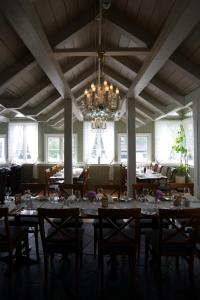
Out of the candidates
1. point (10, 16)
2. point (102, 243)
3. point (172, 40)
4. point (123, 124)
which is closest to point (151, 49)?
point (172, 40)

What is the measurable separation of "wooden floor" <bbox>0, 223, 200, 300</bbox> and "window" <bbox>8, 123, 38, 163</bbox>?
6.87 m

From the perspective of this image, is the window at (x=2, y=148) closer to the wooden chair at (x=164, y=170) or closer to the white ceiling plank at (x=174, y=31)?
the wooden chair at (x=164, y=170)

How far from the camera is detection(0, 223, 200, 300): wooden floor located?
8.30 ft

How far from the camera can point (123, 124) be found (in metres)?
9.98

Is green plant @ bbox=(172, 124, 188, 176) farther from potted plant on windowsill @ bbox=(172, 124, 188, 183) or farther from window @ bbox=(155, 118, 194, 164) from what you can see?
window @ bbox=(155, 118, 194, 164)

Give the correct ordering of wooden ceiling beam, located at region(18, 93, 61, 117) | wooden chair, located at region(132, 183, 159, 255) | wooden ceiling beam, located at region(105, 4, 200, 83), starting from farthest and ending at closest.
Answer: wooden ceiling beam, located at region(18, 93, 61, 117)
wooden ceiling beam, located at region(105, 4, 200, 83)
wooden chair, located at region(132, 183, 159, 255)

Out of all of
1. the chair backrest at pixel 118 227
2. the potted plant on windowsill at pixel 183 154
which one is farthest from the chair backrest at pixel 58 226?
the potted plant on windowsill at pixel 183 154

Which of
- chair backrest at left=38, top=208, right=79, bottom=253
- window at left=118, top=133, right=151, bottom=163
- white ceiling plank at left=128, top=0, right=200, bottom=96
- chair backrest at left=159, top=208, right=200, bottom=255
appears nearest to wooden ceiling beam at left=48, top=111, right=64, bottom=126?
window at left=118, top=133, right=151, bottom=163

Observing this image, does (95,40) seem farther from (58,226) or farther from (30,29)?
(58,226)

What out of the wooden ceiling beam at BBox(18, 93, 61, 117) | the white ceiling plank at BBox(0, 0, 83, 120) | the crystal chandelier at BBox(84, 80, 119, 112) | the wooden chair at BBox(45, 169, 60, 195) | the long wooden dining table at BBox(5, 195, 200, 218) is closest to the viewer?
the white ceiling plank at BBox(0, 0, 83, 120)

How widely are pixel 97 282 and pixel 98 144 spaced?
738 centimetres

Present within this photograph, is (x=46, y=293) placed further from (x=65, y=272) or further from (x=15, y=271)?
(x=15, y=271)

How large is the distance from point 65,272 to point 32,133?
7.52 m

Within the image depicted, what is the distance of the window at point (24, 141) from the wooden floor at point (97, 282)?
22.5 ft
